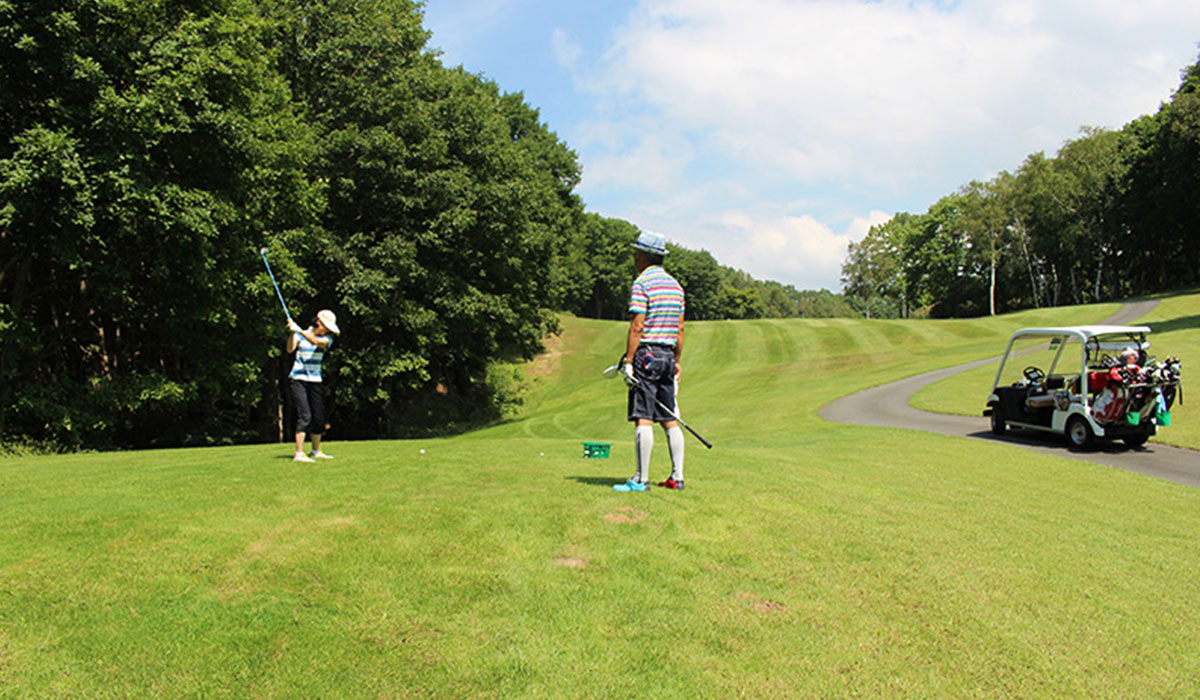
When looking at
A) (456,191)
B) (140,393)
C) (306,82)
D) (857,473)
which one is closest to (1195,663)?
(857,473)

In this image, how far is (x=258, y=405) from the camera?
2917 centimetres

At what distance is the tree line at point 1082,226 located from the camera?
66.2 metres

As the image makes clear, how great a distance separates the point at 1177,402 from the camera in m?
20.8

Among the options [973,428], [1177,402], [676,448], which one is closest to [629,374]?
[676,448]

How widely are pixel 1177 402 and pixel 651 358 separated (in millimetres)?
22088

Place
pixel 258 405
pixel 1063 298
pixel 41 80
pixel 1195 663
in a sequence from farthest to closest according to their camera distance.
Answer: pixel 1063 298 < pixel 258 405 < pixel 41 80 < pixel 1195 663

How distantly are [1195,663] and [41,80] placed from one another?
873 inches

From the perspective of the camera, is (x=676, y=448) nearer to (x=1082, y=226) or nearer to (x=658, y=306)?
(x=658, y=306)

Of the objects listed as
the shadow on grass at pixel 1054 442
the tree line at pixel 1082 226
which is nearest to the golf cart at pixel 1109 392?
the shadow on grass at pixel 1054 442

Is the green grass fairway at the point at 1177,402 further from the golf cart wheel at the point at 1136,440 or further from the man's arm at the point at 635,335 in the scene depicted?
the man's arm at the point at 635,335

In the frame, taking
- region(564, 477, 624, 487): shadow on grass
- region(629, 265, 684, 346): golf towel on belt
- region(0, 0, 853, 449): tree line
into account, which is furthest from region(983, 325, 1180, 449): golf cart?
region(0, 0, 853, 449): tree line

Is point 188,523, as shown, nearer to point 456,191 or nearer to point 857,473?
point 857,473

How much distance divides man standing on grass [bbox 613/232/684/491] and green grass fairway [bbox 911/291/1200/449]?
16758mm

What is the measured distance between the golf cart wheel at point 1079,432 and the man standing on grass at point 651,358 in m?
14.6
